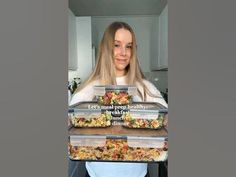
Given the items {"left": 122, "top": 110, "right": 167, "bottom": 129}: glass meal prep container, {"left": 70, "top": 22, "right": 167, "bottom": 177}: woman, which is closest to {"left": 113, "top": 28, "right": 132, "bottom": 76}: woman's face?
{"left": 70, "top": 22, "right": 167, "bottom": 177}: woman

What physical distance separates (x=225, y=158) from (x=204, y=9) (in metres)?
0.34

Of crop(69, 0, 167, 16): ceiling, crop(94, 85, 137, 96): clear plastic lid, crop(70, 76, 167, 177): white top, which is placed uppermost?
crop(69, 0, 167, 16): ceiling

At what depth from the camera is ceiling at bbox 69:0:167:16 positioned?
2.44 ft

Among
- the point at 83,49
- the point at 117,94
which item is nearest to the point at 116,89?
the point at 117,94

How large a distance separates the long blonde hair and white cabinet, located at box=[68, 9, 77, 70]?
0.18 ft

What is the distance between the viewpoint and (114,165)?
0.77m

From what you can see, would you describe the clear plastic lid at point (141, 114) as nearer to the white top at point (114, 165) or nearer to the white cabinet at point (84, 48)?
the white top at point (114, 165)

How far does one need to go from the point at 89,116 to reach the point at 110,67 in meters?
0.13

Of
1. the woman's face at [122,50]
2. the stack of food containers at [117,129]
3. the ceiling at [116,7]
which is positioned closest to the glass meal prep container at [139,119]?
the stack of food containers at [117,129]

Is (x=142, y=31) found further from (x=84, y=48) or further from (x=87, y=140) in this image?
(x=87, y=140)

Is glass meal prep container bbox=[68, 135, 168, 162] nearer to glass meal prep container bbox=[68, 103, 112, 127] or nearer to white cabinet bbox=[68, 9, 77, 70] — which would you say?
glass meal prep container bbox=[68, 103, 112, 127]

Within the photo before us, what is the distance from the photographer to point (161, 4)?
73cm
